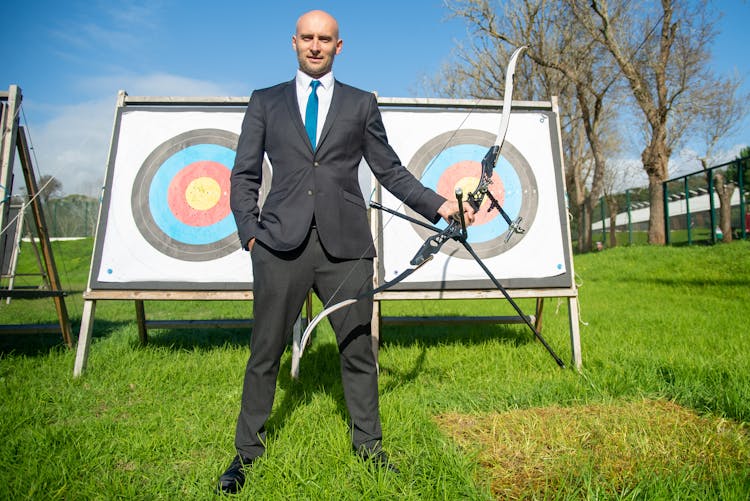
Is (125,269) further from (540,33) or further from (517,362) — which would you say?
(540,33)

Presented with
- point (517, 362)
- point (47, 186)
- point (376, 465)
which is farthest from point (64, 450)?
point (517, 362)

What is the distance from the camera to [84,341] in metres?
3.63

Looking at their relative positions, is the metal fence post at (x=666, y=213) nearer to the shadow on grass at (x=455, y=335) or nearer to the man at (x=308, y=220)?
the shadow on grass at (x=455, y=335)

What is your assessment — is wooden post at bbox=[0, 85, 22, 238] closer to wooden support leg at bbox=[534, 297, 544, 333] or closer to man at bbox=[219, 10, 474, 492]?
man at bbox=[219, 10, 474, 492]

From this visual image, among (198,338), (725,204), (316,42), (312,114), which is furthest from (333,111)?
(725,204)

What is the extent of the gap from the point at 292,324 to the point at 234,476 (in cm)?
63

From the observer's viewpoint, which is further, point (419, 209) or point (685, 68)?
point (685, 68)

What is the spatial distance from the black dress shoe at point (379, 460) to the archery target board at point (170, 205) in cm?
195

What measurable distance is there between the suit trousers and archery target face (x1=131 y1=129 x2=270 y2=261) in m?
1.90

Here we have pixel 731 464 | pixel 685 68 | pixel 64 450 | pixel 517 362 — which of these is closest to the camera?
pixel 731 464

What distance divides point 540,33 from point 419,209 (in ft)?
56.3

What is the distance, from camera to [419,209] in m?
2.36

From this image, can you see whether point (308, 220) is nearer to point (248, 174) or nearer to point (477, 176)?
point (248, 174)

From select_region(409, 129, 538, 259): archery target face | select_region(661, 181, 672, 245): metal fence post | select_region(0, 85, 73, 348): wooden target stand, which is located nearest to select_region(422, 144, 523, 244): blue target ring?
select_region(409, 129, 538, 259): archery target face
